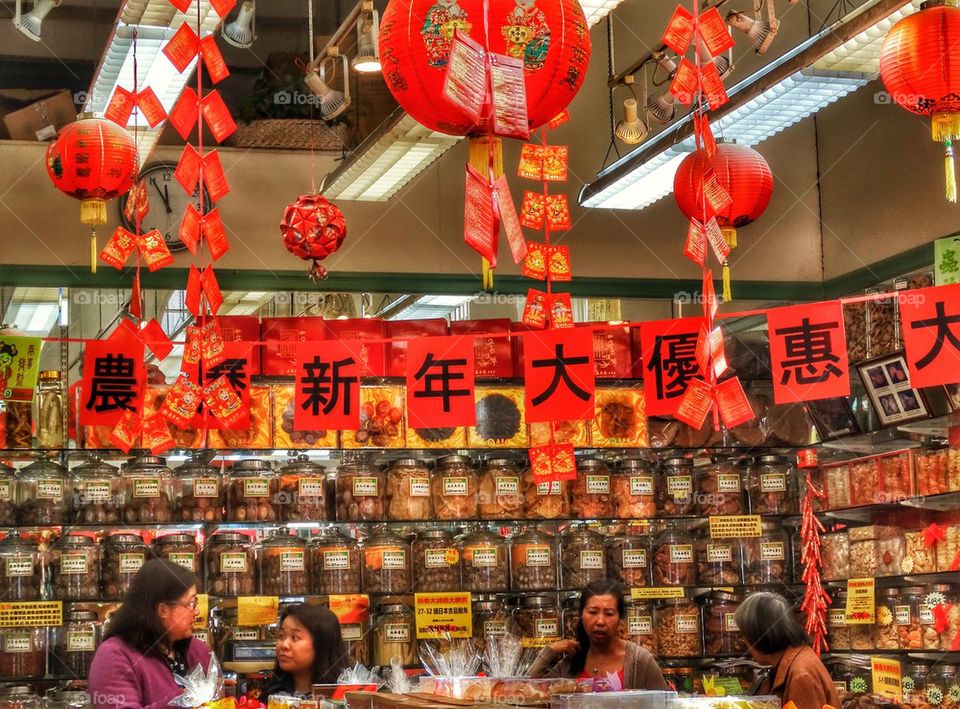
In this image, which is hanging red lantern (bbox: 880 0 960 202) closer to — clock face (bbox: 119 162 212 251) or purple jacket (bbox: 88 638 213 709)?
purple jacket (bbox: 88 638 213 709)

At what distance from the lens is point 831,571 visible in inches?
272

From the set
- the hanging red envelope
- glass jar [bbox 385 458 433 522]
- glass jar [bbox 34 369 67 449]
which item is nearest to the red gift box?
glass jar [bbox 385 458 433 522]

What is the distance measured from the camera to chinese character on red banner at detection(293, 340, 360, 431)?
20.2ft

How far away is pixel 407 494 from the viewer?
6.70 metres

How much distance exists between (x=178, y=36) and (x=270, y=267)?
216cm

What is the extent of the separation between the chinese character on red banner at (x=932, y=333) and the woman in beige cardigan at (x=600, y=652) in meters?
1.47

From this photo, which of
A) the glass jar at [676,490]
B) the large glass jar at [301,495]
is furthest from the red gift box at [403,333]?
the glass jar at [676,490]

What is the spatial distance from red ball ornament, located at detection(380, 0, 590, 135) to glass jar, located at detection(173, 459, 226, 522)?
305 cm

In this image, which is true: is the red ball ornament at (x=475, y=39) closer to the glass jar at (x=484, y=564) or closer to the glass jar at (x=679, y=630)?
the glass jar at (x=484, y=564)

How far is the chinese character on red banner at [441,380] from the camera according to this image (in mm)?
6160

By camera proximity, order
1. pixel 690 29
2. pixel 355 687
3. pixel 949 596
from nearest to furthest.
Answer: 1. pixel 355 687
2. pixel 690 29
3. pixel 949 596

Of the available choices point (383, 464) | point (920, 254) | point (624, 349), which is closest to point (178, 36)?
point (383, 464)

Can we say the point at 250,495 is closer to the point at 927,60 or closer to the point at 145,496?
the point at 145,496

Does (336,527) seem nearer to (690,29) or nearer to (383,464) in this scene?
(383,464)
